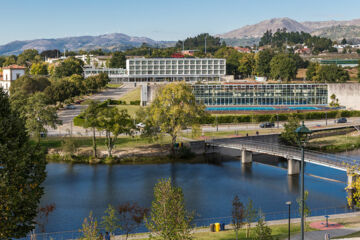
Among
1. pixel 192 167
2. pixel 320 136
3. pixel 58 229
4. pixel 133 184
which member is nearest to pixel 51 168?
pixel 133 184

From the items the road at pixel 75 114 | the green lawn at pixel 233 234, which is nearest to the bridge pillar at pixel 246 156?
the road at pixel 75 114

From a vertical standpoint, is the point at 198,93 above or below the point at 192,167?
above

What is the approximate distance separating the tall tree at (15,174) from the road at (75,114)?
47.9 m

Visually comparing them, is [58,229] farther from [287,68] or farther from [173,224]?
[287,68]

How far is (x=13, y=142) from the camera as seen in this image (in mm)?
25984

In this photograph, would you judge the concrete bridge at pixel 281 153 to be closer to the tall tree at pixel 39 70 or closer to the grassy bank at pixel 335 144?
the grassy bank at pixel 335 144

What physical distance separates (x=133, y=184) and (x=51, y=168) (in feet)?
44.4

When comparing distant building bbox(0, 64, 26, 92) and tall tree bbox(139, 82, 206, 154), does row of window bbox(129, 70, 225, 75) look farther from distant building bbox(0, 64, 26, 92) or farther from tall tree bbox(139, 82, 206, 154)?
A: tall tree bbox(139, 82, 206, 154)

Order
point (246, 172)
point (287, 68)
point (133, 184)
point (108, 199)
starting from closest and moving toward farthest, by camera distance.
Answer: point (108, 199)
point (133, 184)
point (246, 172)
point (287, 68)

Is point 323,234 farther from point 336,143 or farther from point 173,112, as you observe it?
point 336,143

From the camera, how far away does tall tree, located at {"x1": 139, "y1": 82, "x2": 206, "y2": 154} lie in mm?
66062

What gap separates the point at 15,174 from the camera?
25.1m

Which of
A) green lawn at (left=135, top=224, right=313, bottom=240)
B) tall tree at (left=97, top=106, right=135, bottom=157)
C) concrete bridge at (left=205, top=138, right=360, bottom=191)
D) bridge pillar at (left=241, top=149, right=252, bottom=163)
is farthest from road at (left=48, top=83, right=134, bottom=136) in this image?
green lawn at (left=135, top=224, right=313, bottom=240)

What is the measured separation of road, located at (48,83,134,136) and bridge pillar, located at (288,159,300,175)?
109 ft
